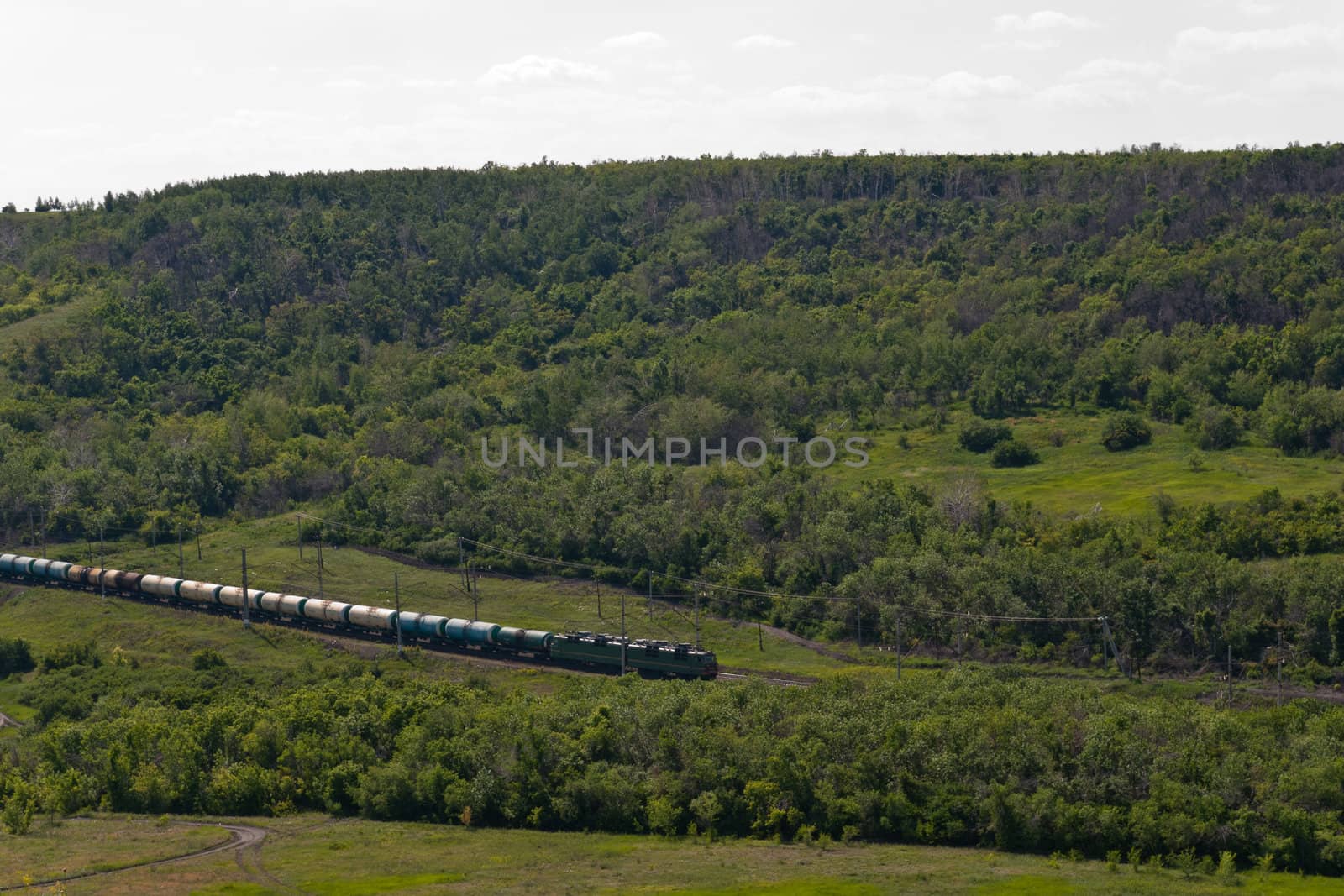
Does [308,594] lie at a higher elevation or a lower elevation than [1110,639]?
lower

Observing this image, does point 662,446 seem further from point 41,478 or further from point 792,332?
point 41,478

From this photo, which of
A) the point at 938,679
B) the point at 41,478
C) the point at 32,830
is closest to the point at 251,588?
the point at 41,478

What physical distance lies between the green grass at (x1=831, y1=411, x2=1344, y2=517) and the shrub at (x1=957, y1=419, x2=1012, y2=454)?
112 cm

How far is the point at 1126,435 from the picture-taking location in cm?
15250

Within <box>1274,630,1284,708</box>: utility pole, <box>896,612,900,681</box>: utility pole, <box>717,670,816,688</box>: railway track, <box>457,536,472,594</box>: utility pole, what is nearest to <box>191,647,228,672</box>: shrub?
<box>457,536,472,594</box>: utility pole

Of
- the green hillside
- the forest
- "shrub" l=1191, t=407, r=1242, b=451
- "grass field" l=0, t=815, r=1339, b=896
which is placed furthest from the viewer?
"shrub" l=1191, t=407, r=1242, b=451

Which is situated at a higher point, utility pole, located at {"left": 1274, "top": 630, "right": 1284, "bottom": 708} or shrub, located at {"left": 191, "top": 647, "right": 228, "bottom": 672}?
utility pole, located at {"left": 1274, "top": 630, "right": 1284, "bottom": 708}

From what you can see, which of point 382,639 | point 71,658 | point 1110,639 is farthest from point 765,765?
point 71,658

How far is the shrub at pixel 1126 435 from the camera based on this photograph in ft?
500

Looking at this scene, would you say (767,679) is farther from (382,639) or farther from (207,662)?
(207,662)

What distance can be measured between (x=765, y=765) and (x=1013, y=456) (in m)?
80.0

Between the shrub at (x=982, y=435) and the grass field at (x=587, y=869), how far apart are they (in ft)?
287

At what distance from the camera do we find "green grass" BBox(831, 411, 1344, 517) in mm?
132000

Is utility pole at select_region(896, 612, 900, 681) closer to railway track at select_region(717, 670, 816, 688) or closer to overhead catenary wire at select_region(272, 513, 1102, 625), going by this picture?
overhead catenary wire at select_region(272, 513, 1102, 625)
